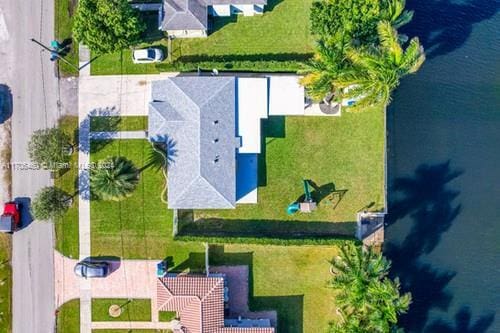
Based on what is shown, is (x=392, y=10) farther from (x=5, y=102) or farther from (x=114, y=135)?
(x=5, y=102)

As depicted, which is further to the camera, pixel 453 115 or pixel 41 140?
pixel 453 115

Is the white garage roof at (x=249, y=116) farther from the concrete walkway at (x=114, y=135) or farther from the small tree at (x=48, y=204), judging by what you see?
the small tree at (x=48, y=204)

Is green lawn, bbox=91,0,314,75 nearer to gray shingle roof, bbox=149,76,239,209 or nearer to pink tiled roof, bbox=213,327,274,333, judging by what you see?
gray shingle roof, bbox=149,76,239,209

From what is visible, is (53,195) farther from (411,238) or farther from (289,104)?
(411,238)

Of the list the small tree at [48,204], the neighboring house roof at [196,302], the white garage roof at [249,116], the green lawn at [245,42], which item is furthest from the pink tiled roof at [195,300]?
the green lawn at [245,42]

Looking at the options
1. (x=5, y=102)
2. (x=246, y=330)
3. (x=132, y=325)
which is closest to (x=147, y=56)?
(x=5, y=102)

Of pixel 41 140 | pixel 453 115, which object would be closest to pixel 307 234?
pixel 453 115
